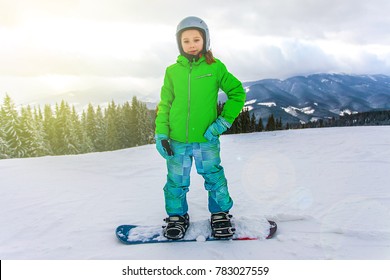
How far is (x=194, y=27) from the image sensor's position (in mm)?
3186

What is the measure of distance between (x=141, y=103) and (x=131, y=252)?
50.9m

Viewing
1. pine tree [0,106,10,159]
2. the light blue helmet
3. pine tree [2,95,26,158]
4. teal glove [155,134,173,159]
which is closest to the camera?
the light blue helmet

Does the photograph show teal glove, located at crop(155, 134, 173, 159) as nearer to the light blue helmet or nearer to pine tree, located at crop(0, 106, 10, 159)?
the light blue helmet

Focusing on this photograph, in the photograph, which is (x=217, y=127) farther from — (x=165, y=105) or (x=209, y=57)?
(x=209, y=57)

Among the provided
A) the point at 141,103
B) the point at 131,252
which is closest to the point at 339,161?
the point at 131,252

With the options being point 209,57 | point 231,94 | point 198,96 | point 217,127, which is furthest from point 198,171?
point 209,57

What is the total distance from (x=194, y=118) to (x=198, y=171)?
731 mm

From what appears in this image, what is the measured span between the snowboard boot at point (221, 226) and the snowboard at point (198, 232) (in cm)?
5

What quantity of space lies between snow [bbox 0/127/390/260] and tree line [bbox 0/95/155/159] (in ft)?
106

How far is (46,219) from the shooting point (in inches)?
156

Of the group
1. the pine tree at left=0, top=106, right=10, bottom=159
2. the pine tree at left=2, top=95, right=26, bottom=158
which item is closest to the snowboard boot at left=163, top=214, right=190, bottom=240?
the pine tree at left=0, top=106, right=10, bottom=159

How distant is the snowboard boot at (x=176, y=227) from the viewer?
3.23m

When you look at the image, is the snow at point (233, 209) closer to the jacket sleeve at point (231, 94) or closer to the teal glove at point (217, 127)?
the teal glove at point (217, 127)

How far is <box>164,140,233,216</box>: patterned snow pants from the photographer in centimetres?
338
